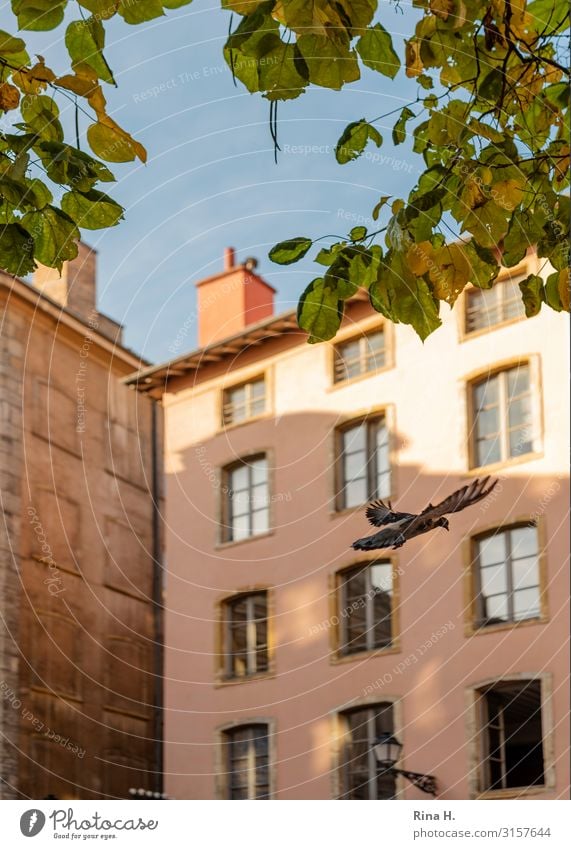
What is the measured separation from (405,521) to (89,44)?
7.87ft

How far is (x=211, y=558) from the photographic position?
17.0 metres

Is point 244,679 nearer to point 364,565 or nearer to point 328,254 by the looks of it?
point 364,565

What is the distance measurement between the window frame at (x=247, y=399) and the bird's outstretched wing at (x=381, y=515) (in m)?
11.4

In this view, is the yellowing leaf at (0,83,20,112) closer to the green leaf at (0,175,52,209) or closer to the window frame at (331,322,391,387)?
the green leaf at (0,175,52,209)

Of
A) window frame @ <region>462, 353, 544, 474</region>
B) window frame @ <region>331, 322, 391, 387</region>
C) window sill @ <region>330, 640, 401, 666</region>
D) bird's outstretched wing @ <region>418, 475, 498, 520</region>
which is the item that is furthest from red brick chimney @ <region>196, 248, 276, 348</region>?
bird's outstretched wing @ <region>418, 475, 498, 520</region>

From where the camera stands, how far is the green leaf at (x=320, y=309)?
3.62 metres

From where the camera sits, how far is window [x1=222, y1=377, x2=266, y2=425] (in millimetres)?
17078

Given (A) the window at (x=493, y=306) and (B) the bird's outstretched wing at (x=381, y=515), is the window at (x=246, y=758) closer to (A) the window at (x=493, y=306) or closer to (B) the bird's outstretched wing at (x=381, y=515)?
(A) the window at (x=493, y=306)

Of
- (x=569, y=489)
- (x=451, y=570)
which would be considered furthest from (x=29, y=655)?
(x=569, y=489)

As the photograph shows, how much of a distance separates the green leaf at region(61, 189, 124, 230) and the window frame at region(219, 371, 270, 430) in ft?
42.8

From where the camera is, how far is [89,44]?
3574 millimetres

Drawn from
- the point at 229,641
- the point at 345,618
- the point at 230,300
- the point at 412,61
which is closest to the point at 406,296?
the point at 412,61

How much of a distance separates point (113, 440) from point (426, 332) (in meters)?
16.2

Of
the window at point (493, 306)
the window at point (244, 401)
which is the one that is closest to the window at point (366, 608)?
the window at point (244, 401)
